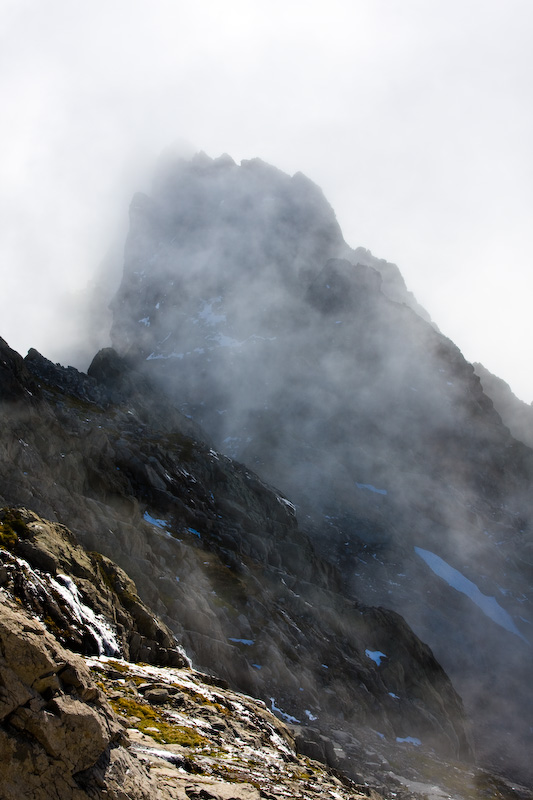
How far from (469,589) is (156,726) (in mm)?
168249

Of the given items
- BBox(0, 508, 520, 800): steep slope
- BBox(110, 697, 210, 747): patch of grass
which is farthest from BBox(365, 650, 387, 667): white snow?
BBox(110, 697, 210, 747): patch of grass

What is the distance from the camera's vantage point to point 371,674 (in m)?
88.4

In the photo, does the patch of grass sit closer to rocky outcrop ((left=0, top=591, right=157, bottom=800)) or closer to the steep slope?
the steep slope

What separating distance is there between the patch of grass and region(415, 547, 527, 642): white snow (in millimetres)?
156993

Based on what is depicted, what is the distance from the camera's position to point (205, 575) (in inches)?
3214

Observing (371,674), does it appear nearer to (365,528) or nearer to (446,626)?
(446,626)

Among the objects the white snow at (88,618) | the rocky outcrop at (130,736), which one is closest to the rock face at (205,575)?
the white snow at (88,618)

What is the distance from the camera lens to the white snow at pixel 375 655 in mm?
95875

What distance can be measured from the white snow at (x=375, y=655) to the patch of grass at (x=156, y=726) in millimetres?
76704

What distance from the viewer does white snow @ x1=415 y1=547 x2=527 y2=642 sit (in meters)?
168

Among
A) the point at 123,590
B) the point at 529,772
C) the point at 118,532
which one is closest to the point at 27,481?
the point at 118,532

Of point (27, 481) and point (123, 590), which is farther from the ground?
point (27, 481)

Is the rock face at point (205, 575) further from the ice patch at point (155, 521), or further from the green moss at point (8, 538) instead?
the ice patch at point (155, 521)

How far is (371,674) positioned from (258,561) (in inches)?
1016
